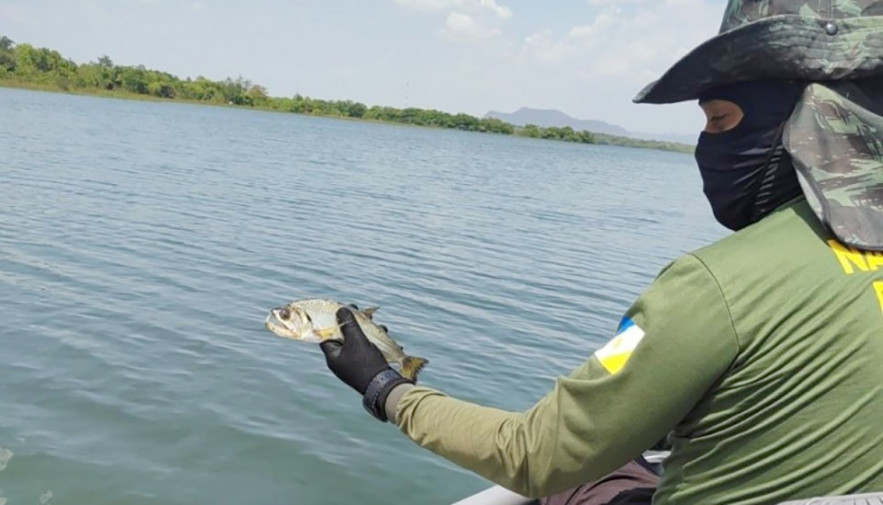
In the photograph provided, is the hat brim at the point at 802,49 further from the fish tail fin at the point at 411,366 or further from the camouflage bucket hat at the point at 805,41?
the fish tail fin at the point at 411,366

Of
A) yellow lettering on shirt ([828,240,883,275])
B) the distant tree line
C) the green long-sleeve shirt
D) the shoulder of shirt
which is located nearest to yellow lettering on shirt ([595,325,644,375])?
the green long-sleeve shirt

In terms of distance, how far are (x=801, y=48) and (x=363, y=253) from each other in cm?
1622

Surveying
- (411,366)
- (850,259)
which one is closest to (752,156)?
(850,259)

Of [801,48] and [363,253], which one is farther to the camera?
[363,253]

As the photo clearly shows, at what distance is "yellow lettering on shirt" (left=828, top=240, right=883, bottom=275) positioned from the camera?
6.74 ft

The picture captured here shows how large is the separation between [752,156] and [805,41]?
341mm

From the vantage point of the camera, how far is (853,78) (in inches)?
86.7

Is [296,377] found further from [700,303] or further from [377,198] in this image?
[377,198]

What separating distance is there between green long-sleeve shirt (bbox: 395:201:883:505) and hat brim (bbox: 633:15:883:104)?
1.22 ft

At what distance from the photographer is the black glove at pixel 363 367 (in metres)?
2.96

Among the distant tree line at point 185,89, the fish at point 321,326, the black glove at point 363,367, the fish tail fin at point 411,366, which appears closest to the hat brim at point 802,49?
the black glove at point 363,367

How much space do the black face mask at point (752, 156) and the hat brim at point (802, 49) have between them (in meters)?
0.06

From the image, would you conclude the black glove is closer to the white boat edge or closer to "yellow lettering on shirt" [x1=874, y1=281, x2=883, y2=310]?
the white boat edge

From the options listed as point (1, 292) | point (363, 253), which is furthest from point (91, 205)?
point (1, 292)
